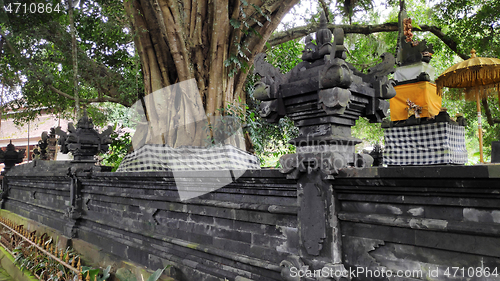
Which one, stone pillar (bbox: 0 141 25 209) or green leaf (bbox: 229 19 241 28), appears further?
stone pillar (bbox: 0 141 25 209)

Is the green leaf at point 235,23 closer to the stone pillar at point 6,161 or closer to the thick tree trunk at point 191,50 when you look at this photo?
the thick tree trunk at point 191,50

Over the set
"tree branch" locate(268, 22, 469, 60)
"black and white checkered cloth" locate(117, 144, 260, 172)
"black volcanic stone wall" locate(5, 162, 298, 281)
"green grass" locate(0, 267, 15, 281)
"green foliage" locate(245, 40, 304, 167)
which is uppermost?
"tree branch" locate(268, 22, 469, 60)

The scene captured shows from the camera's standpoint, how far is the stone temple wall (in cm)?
191

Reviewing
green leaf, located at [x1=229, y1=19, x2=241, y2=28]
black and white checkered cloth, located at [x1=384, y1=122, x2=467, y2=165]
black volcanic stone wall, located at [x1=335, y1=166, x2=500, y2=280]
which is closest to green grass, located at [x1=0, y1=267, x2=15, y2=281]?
green leaf, located at [x1=229, y1=19, x2=241, y2=28]

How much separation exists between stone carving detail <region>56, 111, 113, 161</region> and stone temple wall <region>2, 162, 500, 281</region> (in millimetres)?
1439

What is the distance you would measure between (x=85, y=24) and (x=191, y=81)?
5.56 meters

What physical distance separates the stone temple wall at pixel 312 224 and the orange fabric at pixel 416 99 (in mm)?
3741

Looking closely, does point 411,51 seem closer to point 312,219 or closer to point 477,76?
point 477,76

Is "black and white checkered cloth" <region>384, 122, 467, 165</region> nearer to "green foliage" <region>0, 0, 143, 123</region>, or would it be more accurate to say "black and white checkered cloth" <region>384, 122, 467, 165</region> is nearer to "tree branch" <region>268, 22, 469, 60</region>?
"tree branch" <region>268, 22, 469, 60</region>

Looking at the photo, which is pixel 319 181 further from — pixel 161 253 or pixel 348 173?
pixel 161 253

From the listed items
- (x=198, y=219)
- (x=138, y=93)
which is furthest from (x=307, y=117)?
(x=138, y=93)

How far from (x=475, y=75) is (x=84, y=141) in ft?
21.2

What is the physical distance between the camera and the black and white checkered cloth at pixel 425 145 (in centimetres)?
502

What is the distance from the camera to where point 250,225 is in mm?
3076
